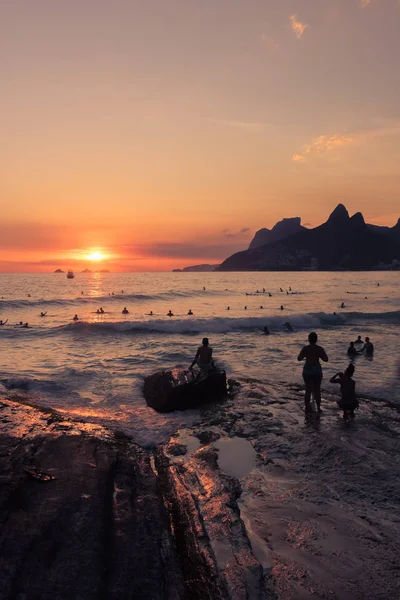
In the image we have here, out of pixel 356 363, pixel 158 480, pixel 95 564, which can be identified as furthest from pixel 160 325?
pixel 95 564

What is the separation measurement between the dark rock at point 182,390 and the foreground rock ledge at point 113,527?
3907mm

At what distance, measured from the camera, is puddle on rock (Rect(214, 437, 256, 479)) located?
23.8 ft

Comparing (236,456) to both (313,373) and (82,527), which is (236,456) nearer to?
(313,373)

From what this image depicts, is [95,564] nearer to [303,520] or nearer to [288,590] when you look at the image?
[288,590]

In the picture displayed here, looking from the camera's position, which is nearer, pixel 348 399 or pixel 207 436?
pixel 207 436

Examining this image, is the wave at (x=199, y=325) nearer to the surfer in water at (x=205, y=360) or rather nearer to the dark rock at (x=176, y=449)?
the surfer in water at (x=205, y=360)

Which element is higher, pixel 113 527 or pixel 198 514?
pixel 113 527

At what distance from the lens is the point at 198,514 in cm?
554

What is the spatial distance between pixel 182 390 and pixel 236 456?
12.9ft

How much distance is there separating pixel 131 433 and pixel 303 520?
506 centimetres

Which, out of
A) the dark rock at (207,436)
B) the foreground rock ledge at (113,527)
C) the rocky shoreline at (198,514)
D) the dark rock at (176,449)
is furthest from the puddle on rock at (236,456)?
the dark rock at (176,449)

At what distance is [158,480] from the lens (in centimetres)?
658

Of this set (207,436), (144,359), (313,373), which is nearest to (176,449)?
(207,436)

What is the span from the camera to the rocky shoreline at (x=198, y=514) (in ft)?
13.4
